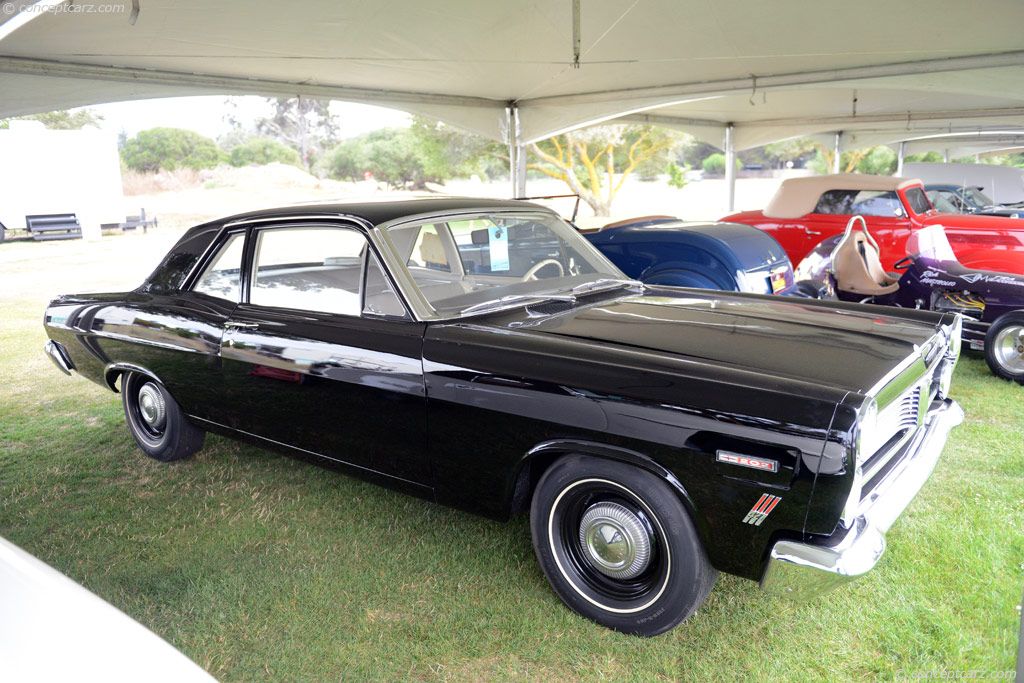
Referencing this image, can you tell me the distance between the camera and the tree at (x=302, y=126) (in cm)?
4375

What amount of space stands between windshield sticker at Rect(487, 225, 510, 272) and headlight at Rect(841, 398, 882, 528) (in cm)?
197

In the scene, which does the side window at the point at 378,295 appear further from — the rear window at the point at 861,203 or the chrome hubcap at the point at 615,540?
the rear window at the point at 861,203

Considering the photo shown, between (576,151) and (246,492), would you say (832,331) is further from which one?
(576,151)

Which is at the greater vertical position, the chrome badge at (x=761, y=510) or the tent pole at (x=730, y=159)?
the tent pole at (x=730, y=159)

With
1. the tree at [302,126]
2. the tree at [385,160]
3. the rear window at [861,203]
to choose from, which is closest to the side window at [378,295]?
the rear window at [861,203]

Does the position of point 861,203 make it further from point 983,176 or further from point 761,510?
point 983,176

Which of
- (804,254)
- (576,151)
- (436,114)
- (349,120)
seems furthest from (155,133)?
(804,254)

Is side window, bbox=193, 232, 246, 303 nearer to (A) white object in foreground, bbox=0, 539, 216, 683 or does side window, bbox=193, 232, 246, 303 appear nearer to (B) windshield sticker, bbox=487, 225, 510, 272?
(B) windshield sticker, bbox=487, 225, 510, 272

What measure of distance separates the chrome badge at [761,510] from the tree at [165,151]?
38.2 metres

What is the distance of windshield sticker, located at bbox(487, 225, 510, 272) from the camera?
360cm

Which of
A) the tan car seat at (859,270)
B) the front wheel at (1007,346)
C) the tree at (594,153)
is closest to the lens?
the front wheel at (1007,346)

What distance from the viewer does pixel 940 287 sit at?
5895 millimetres

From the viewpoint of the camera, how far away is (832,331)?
2.78 metres

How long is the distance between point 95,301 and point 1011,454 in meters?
5.41
